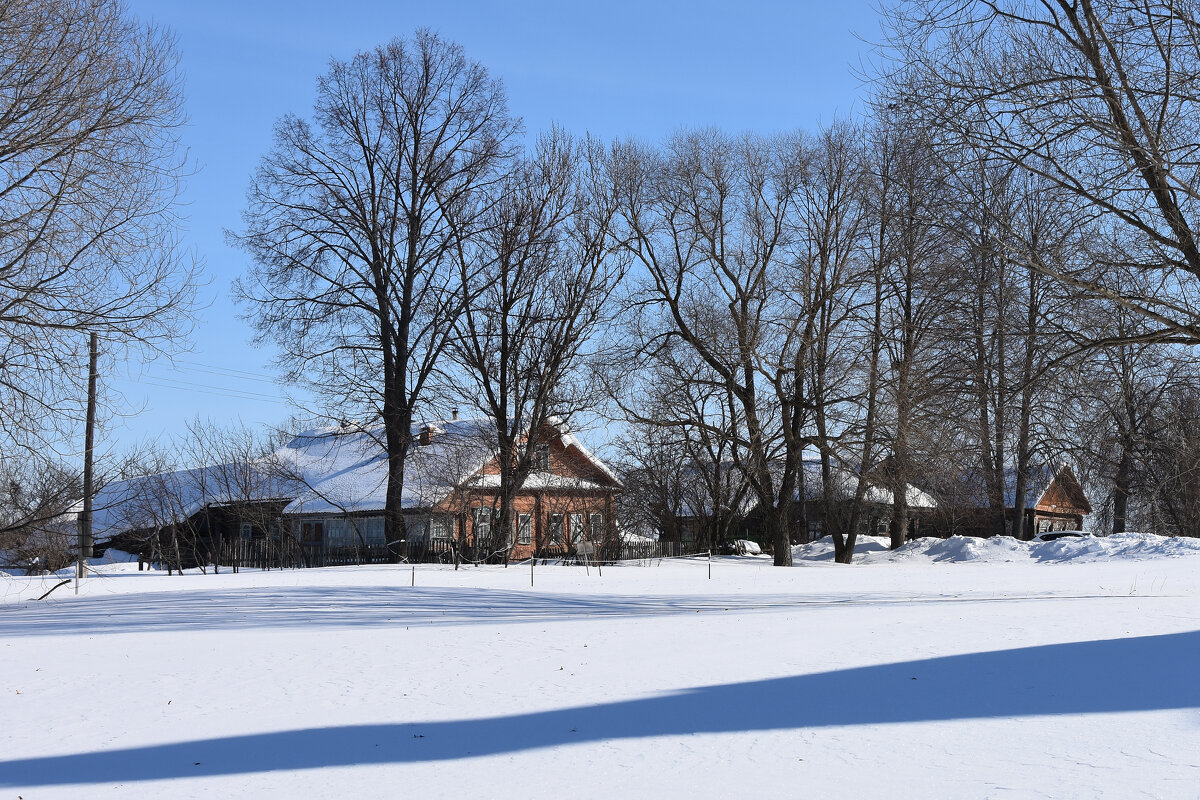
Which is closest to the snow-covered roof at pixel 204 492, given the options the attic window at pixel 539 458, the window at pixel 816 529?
the attic window at pixel 539 458

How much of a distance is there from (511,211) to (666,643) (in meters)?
23.0

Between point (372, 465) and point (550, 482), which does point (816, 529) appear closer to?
point (550, 482)

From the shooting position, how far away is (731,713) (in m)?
7.37

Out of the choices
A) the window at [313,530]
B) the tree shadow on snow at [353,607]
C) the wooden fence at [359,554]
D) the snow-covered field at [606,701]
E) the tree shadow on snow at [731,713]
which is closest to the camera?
the snow-covered field at [606,701]

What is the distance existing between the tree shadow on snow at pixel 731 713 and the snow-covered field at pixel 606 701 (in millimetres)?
28

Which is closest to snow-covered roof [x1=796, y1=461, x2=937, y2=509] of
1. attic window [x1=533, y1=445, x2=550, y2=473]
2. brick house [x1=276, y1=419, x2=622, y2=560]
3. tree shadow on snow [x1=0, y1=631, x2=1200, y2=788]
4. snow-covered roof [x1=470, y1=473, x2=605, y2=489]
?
snow-covered roof [x1=470, y1=473, x2=605, y2=489]

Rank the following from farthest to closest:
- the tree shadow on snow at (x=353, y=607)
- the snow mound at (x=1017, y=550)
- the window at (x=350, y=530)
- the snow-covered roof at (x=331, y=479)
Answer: the window at (x=350, y=530)
the snow-covered roof at (x=331, y=479)
the snow mound at (x=1017, y=550)
the tree shadow on snow at (x=353, y=607)

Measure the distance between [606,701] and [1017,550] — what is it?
3191 centimetres

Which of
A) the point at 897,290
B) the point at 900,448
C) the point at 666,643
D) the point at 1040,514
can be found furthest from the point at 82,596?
the point at 1040,514

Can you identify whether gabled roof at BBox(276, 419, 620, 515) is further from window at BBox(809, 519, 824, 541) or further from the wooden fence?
window at BBox(809, 519, 824, 541)

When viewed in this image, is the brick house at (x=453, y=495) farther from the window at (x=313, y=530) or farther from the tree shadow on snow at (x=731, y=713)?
the tree shadow on snow at (x=731, y=713)

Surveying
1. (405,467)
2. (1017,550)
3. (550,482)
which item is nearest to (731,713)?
(405,467)

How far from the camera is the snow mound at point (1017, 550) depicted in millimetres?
30916

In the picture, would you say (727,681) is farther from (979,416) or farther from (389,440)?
(389,440)
